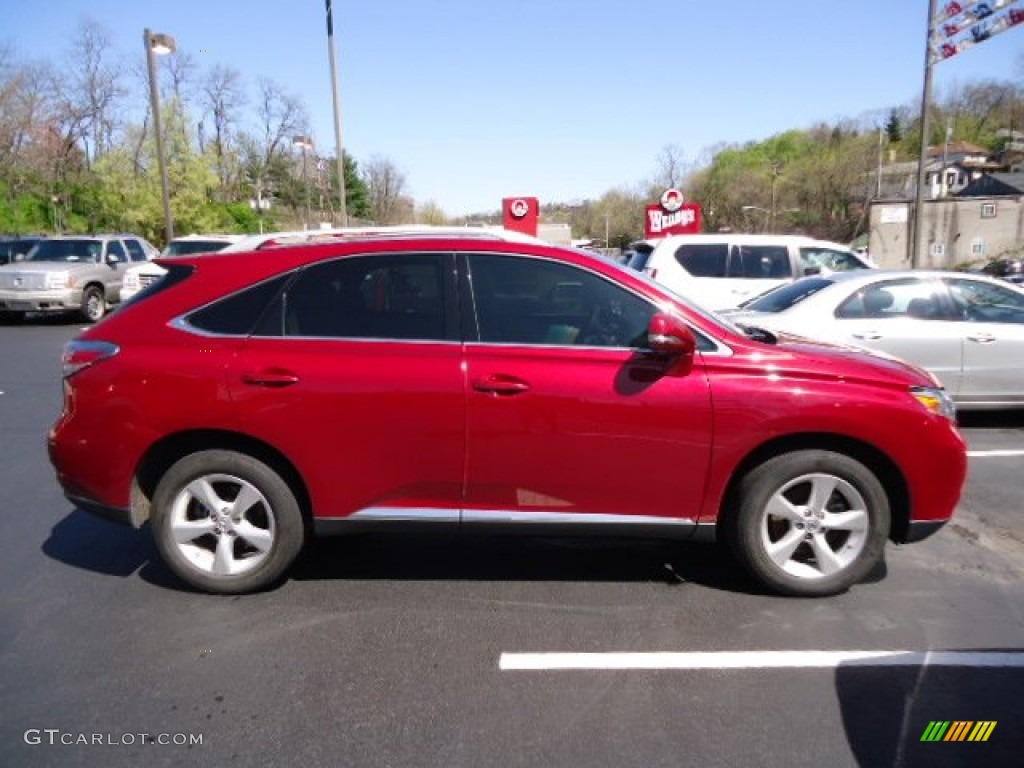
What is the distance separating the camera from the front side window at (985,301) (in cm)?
687

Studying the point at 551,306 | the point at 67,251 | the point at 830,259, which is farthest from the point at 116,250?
the point at 551,306

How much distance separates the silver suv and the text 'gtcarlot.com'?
50.9ft

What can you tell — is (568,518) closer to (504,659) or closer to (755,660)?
(504,659)

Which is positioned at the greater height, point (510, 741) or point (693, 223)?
point (693, 223)

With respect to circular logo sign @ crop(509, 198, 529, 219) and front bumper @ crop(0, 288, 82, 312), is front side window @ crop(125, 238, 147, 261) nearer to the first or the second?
front bumper @ crop(0, 288, 82, 312)

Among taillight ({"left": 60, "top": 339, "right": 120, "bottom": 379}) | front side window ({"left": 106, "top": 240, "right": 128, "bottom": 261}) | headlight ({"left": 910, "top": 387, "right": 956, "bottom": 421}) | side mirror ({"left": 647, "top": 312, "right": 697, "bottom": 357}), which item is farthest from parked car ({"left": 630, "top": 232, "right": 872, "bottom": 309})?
front side window ({"left": 106, "top": 240, "right": 128, "bottom": 261})

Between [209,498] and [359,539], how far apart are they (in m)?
1.09

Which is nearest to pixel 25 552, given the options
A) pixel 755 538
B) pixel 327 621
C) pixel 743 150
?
pixel 327 621

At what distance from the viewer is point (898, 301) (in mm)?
6910

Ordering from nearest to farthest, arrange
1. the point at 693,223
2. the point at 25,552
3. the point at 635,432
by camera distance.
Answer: the point at 635,432 → the point at 25,552 → the point at 693,223

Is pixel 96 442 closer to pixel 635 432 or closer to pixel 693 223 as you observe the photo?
pixel 635 432

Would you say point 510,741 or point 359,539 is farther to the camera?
point 359,539

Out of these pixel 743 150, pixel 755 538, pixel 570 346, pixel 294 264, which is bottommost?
pixel 755 538

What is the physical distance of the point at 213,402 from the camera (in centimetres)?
349
